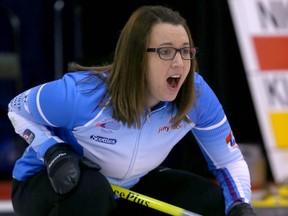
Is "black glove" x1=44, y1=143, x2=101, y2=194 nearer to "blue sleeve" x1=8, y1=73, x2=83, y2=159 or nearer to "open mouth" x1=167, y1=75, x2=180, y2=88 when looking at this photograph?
"blue sleeve" x1=8, y1=73, x2=83, y2=159

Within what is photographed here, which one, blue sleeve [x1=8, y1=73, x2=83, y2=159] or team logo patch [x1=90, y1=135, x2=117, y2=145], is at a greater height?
blue sleeve [x1=8, y1=73, x2=83, y2=159]

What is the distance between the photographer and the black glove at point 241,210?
2.20m

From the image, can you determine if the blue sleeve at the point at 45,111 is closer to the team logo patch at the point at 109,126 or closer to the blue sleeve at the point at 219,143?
the team logo patch at the point at 109,126

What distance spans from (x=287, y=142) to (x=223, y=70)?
54cm

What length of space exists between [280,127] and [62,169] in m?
2.11

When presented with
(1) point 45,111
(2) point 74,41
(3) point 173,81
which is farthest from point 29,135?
(2) point 74,41

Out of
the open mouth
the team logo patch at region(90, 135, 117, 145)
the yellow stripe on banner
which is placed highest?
the open mouth

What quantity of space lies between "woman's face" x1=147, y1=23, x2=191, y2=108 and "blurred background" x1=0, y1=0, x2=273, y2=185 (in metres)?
1.73

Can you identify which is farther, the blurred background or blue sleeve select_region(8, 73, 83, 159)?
the blurred background

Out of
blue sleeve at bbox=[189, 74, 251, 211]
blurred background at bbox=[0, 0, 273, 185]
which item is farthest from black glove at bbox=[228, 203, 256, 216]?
blurred background at bbox=[0, 0, 273, 185]

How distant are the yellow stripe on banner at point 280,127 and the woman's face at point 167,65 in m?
1.87

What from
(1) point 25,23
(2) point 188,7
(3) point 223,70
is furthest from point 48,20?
(3) point 223,70

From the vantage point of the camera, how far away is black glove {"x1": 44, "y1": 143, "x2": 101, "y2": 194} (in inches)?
77.7

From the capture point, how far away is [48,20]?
389 cm
